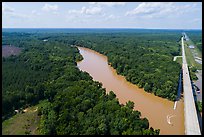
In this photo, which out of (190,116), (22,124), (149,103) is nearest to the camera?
(22,124)

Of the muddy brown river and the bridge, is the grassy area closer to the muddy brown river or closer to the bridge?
the muddy brown river

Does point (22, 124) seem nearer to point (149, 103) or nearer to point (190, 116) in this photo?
point (149, 103)

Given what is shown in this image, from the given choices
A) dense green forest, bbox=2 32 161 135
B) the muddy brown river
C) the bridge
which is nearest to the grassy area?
dense green forest, bbox=2 32 161 135

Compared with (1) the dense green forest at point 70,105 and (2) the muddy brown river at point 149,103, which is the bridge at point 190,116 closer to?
(2) the muddy brown river at point 149,103

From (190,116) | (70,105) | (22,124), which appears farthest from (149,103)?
(22,124)

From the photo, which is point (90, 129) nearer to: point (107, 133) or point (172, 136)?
point (107, 133)

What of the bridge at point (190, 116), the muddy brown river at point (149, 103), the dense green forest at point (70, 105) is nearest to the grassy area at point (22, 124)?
the dense green forest at point (70, 105)
